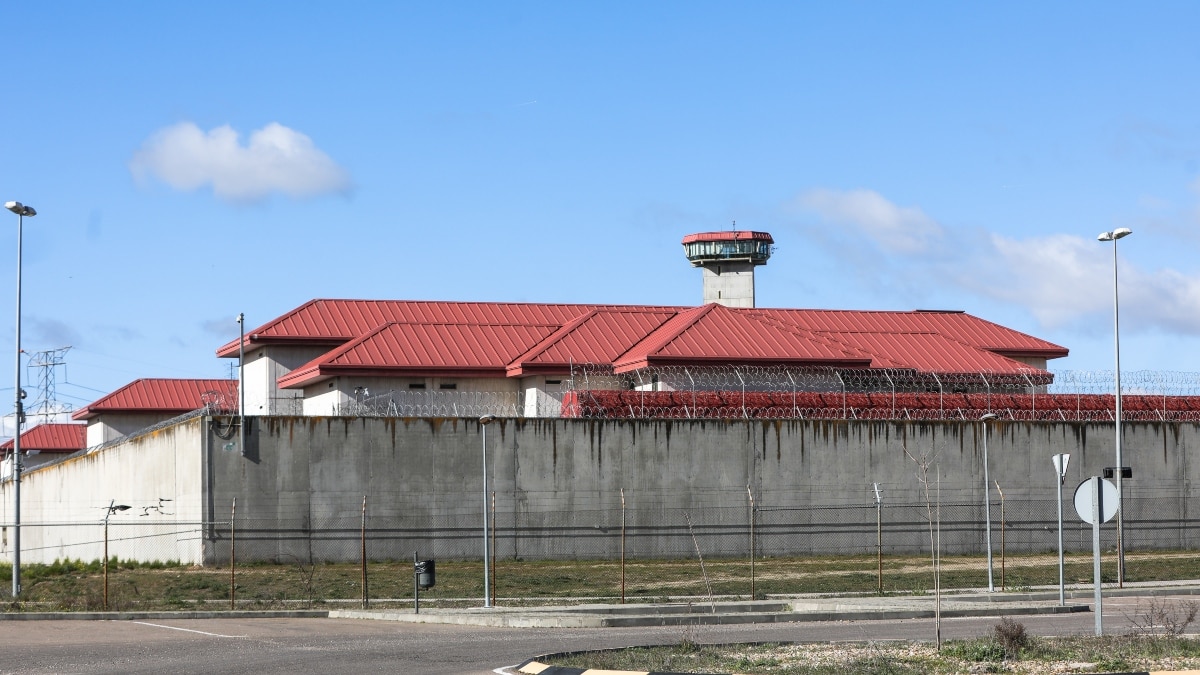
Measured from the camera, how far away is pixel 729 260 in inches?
2881

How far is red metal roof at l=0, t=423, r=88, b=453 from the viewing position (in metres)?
88.2

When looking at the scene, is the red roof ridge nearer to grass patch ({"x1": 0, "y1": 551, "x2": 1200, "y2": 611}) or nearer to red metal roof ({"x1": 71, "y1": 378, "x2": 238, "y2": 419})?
grass patch ({"x1": 0, "y1": 551, "x2": 1200, "y2": 611})

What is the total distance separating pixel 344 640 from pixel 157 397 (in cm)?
5722

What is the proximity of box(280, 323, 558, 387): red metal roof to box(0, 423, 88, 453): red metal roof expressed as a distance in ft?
130

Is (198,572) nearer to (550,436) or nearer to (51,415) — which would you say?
(550,436)

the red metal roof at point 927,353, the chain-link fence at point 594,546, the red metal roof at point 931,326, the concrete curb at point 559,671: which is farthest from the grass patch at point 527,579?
the red metal roof at point 931,326

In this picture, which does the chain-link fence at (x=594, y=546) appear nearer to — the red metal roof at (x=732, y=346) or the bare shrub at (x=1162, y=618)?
the red metal roof at (x=732, y=346)

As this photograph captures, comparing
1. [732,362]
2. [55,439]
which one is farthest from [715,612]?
[55,439]

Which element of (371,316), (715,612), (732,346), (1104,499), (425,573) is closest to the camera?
(1104,499)

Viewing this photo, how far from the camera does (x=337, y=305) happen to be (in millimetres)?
58719

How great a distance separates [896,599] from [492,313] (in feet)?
108

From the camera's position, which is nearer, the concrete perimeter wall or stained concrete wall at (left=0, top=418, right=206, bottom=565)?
the concrete perimeter wall

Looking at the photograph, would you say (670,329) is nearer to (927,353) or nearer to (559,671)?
(927,353)

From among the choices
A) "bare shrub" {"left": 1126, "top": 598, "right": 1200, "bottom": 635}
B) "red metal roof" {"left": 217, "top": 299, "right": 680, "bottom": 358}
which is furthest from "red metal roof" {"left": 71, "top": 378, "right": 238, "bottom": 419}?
"bare shrub" {"left": 1126, "top": 598, "right": 1200, "bottom": 635}
